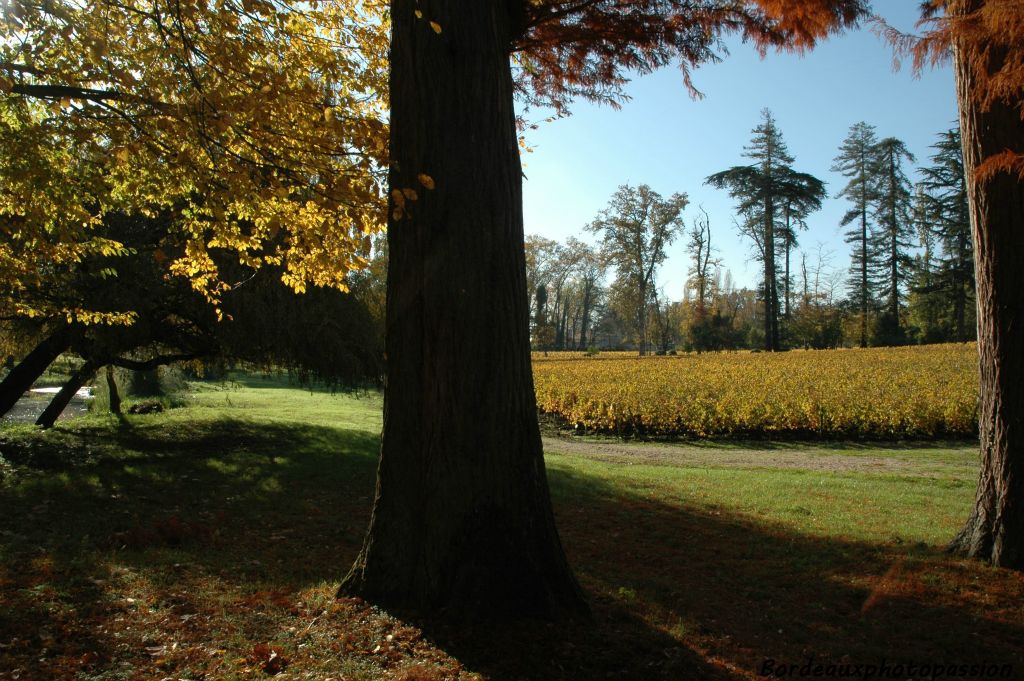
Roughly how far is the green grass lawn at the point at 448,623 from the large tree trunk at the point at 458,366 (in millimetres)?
289

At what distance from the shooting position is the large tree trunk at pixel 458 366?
3.81 metres

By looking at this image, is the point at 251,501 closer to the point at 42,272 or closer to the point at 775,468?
the point at 42,272

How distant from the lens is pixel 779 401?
61.9 feet

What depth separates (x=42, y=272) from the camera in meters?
10.2

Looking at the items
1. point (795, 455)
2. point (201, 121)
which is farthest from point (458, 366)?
point (795, 455)

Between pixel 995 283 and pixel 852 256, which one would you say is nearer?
pixel 995 283

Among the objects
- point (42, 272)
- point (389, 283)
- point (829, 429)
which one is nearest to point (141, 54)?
point (389, 283)

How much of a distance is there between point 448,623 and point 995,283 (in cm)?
529

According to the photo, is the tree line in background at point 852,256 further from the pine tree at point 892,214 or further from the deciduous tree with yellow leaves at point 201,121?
the deciduous tree with yellow leaves at point 201,121

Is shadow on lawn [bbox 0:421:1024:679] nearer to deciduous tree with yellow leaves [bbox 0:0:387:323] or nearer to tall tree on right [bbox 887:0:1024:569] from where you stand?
tall tree on right [bbox 887:0:1024:569]

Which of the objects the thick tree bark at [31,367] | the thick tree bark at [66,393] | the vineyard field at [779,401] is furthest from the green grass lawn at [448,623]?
the vineyard field at [779,401]

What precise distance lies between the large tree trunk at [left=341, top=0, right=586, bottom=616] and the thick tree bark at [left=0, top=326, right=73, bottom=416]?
33.0ft

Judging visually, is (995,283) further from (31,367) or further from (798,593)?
(31,367)

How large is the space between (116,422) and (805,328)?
5598cm
